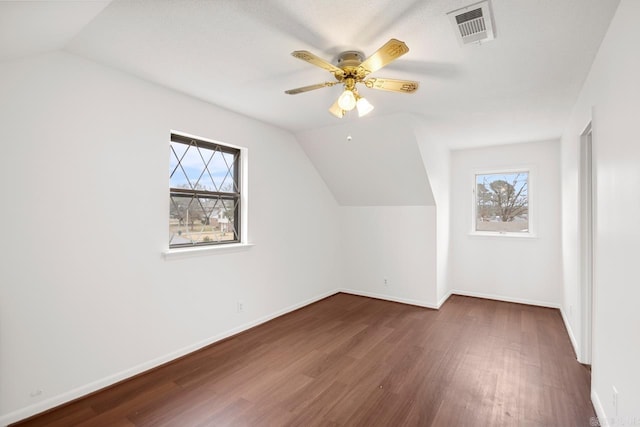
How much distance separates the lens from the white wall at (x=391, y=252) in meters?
4.55

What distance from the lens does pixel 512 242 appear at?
484 cm

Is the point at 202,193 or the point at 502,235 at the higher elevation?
the point at 202,193

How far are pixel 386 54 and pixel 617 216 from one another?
5.10 ft

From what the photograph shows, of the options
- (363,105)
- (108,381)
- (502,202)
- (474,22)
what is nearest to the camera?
(474,22)

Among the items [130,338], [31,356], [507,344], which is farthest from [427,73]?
[31,356]

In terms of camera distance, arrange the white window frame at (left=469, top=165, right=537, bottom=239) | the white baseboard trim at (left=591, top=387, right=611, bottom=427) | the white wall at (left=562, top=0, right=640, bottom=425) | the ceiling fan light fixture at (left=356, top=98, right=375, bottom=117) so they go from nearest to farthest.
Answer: the white wall at (left=562, top=0, right=640, bottom=425) → the white baseboard trim at (left=591, top=387, right=611, bottom=427) → the ceiling fan light fixture at (left=356, top=98, right=375, bottom=117) → the white window frame at (left=469, top=165, right=537, bottom=239)

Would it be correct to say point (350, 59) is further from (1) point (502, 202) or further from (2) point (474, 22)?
(1) point (502, 202)

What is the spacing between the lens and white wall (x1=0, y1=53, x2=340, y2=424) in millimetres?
2035

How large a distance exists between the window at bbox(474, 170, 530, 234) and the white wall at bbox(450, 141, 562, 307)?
4.8 inches

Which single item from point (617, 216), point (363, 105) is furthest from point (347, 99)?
point (617, 216)

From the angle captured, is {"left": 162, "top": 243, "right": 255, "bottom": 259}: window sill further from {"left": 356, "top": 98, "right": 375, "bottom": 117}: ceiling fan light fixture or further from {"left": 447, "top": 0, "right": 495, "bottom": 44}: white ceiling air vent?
{"left": 447, "top": 0, "right": 495, "bottom": 44}: white ceiling air vent

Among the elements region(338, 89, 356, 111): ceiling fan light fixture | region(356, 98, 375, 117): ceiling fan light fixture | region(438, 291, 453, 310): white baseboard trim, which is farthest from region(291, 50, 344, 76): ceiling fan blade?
region(438, 291, 453, 310): white baseboard trim

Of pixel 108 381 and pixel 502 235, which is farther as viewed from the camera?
pixel 502 235

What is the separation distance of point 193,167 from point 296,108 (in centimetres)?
126
